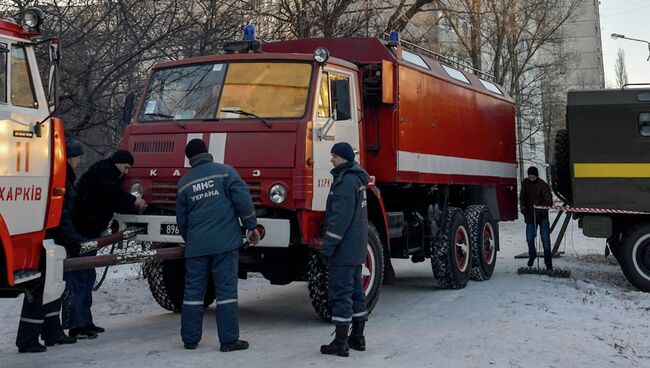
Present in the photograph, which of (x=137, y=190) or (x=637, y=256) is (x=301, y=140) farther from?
(x=637, y=256)

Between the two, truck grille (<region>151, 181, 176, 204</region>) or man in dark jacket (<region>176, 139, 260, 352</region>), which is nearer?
man in dark jacket (<region>176, 139, 260, 352</region>)

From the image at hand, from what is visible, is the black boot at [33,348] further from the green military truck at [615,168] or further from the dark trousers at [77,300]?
the green military truck at [615,168]

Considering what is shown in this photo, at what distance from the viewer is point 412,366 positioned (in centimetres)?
608

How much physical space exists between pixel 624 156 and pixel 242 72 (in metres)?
6.51

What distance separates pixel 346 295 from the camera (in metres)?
6.50

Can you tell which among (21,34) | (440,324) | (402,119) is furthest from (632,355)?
(21,34)

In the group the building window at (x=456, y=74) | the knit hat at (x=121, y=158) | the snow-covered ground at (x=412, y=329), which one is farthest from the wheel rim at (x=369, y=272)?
the building window at (x=456, y=74)

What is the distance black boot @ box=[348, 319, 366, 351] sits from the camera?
666 centimetres

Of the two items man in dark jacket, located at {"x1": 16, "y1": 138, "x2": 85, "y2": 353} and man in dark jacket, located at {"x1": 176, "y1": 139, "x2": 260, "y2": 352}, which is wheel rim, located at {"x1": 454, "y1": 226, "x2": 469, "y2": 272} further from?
man in dark jacket, located at {"x1": 16, "y1": 138, "x2": 85, "y2": 353}

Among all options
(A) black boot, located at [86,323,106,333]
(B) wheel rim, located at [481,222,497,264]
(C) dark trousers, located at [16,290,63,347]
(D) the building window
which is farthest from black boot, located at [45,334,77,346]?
(B) wheel rim, located at [481,222,497,264]

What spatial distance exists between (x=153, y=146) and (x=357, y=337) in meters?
3.05

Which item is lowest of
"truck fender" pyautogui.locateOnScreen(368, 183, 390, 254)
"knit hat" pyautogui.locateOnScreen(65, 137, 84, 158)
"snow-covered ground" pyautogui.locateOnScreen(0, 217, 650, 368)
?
"snow-covered ground" pyautogui.locateOnScreen(0, 217, 650, 368)

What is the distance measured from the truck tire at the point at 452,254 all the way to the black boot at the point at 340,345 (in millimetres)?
4495

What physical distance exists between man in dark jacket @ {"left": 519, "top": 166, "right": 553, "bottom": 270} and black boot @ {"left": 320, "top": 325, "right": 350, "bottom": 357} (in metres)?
7.47
